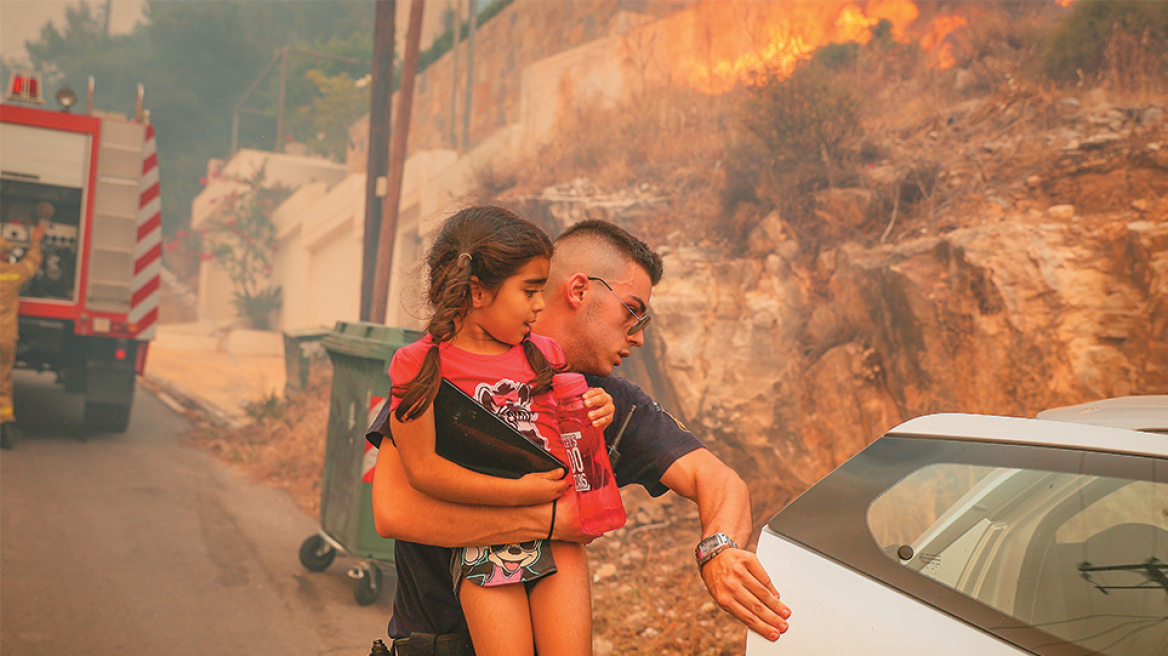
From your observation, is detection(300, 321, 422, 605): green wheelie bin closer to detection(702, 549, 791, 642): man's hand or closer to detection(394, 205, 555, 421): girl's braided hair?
detection(394, 205, 555, 421): girl's braided hair

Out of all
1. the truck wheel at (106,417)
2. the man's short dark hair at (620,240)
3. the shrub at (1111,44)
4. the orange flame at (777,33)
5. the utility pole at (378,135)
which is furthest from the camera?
the utility pole at (378,135)

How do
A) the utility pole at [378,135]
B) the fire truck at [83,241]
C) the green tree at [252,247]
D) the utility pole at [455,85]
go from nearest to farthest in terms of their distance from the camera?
the fire truck at [83,241] < the utility pole at [378,135] < the utility pole at [455,85] < the green tree at [252,247]

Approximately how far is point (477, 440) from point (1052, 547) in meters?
1.36

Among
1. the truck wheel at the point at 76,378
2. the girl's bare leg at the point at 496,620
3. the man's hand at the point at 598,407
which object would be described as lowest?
the truck wheel at the point at 76,378

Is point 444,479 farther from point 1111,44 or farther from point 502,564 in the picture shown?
point 1111,44

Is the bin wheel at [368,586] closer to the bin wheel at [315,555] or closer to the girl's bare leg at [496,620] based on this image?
the bin wheel at [315,555]

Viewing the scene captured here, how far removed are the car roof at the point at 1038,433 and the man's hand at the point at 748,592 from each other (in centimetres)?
76

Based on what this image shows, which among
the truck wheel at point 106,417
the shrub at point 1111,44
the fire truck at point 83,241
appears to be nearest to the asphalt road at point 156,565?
the truck wheel at point 106,417

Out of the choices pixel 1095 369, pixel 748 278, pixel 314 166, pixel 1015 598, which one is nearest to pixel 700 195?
pixel 748 278

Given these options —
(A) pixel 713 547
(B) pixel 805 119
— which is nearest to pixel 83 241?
(B) pixel 805 119

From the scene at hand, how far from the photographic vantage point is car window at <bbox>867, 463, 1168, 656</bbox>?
1.67 meters

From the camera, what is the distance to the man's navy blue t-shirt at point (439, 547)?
1.76m

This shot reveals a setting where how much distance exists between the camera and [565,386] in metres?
1.74

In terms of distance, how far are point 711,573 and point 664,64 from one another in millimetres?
11441
